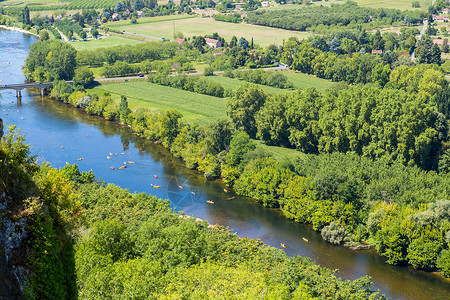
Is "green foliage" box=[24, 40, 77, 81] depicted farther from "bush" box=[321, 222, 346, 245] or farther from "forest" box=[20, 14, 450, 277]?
"bush" box=[321, 222, 346, 245]

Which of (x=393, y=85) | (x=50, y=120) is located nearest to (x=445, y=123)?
(x=393, y=85)

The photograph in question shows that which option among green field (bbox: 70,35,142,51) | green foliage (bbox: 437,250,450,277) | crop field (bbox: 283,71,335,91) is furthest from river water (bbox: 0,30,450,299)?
green field (bbox: 70,35,142,51)

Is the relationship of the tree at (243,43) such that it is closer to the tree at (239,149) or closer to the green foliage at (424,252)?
the tree at (239,149)

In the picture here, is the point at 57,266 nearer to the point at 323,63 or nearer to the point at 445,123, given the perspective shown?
the point at 445,123

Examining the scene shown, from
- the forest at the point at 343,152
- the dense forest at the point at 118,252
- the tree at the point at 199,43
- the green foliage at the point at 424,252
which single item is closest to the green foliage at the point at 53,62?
the forest at the point at 343,152

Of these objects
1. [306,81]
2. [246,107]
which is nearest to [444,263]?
[246,107]

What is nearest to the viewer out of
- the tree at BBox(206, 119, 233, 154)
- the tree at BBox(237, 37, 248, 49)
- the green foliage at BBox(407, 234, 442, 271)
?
the green foliage at BBox(407, 234, 442, 271)
